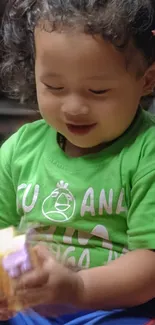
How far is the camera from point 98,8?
0.75m

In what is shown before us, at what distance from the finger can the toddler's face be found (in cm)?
18

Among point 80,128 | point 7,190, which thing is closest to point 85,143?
point 80,128

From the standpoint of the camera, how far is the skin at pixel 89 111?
0.73 meters

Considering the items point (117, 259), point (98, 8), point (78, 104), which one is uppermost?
point (98, 8)

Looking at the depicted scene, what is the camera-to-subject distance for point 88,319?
2.60 ft

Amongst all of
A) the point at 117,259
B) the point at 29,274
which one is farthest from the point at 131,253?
the point at 29,274

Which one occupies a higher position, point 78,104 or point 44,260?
point 78,104

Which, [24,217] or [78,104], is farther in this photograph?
[24,217]

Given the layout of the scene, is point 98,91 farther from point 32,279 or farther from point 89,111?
point 32,279

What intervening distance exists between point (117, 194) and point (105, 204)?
0.02 m

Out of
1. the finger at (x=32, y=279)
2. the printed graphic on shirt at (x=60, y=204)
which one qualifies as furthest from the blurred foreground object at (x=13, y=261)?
the printed graphic on shirt at (x=60, y=204)

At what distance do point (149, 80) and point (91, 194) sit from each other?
156 mm

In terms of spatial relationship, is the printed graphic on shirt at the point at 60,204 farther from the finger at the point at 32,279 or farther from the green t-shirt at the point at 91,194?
the finger at the point at 32,279

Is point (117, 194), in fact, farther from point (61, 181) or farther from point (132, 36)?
point (132, 36)
